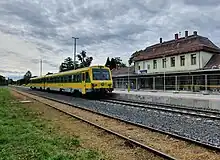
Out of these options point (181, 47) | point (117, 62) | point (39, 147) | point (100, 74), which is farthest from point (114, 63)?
point (39, 147)

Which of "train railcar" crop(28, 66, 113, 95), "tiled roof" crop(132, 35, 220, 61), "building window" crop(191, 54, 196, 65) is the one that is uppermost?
"tiled roof" crop(132, 35, 220, 61)

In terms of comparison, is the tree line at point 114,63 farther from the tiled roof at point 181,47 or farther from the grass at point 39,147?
the grass at point 39,147

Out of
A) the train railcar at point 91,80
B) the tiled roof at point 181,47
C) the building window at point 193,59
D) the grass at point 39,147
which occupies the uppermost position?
the tiled roof at point 181,47

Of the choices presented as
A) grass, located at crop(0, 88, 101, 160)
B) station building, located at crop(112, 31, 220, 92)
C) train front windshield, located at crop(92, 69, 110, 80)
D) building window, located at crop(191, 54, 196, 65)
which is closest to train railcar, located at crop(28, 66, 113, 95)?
train front windshield, located at crop(92, 69, 110, 80)

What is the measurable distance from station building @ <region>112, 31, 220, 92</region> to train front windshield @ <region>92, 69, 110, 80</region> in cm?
1052

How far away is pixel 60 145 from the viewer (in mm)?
6621

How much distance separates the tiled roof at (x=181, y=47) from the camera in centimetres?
4059

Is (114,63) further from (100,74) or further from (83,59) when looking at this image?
(100,74)

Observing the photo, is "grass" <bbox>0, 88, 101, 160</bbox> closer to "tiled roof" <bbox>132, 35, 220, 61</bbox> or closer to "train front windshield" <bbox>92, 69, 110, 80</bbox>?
"train front windshield" <bbox>92, 69, 110, 80</bbox>

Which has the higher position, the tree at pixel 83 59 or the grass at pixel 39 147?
the tree at pixel 83 59

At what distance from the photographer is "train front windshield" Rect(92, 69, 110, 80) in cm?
2283

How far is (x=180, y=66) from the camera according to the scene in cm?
4228

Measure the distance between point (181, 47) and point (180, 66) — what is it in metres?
3.71

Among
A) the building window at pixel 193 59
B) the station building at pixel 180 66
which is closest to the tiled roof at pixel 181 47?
the station building at pixel 180 66
